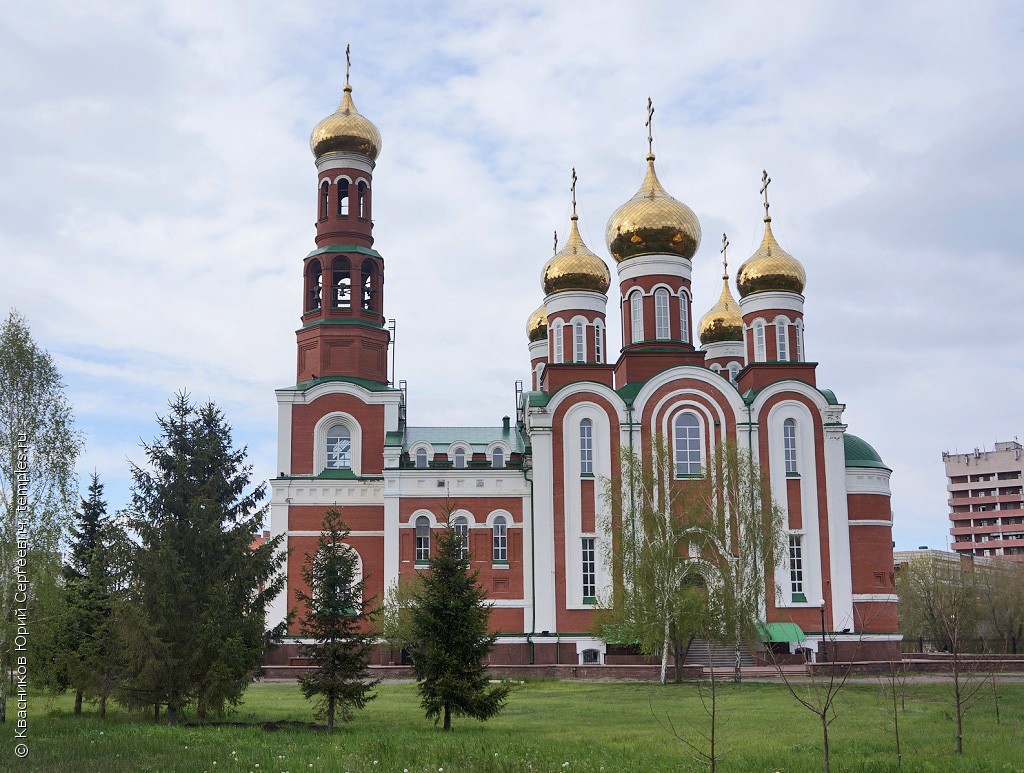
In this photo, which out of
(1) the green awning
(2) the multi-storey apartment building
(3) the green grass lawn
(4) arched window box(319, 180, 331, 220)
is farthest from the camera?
(2) the multi-storey apartment building

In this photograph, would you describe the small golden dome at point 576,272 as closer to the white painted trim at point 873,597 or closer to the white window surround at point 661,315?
the white window surround at point 661,315

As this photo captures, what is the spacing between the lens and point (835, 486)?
37.5 metres

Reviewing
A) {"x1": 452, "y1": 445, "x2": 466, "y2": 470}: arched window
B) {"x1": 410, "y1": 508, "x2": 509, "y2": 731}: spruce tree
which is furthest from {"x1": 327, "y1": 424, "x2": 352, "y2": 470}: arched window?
{"x1": 410, "y1": 508, "x2": 509, "y2": 731}: spruce tree

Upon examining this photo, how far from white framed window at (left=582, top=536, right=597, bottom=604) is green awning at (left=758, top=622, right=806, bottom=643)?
544cm

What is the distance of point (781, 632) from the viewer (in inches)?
1405

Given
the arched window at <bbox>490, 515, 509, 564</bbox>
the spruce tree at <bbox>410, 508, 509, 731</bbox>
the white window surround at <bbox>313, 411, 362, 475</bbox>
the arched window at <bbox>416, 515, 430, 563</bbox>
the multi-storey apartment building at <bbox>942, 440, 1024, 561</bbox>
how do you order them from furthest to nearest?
the multi-storey apartment building at <bbox>942, 440, 1024, 561</bbox> → the white window surround at <bbox>313, 411, 362, 475</bbox> → the arched window at <bbox>490, 515, 509, 564</bbox> → the arched window at <bbox>416, 515, 430, 563</bbox> → the spruce tree at <bbox>410, 508, 509, 731</bbox>

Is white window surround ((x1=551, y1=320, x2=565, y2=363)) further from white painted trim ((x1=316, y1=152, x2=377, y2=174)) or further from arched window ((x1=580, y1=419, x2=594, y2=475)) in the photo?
white painted trim ((x1=316, y1=152, x2=377, y2=174))

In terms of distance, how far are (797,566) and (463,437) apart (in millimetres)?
12483

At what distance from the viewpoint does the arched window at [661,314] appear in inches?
1559

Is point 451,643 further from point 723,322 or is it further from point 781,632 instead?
point 723,322

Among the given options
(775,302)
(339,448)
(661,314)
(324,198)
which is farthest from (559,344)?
(324,198)

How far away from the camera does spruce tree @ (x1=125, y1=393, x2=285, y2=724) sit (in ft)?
64.1

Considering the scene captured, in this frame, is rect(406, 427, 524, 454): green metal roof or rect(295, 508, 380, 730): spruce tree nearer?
rect(295, 508, 380, 730): spruce tree

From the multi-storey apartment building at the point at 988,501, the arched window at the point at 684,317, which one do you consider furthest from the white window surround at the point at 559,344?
the multi-storey apartment building at the point at 988,501
